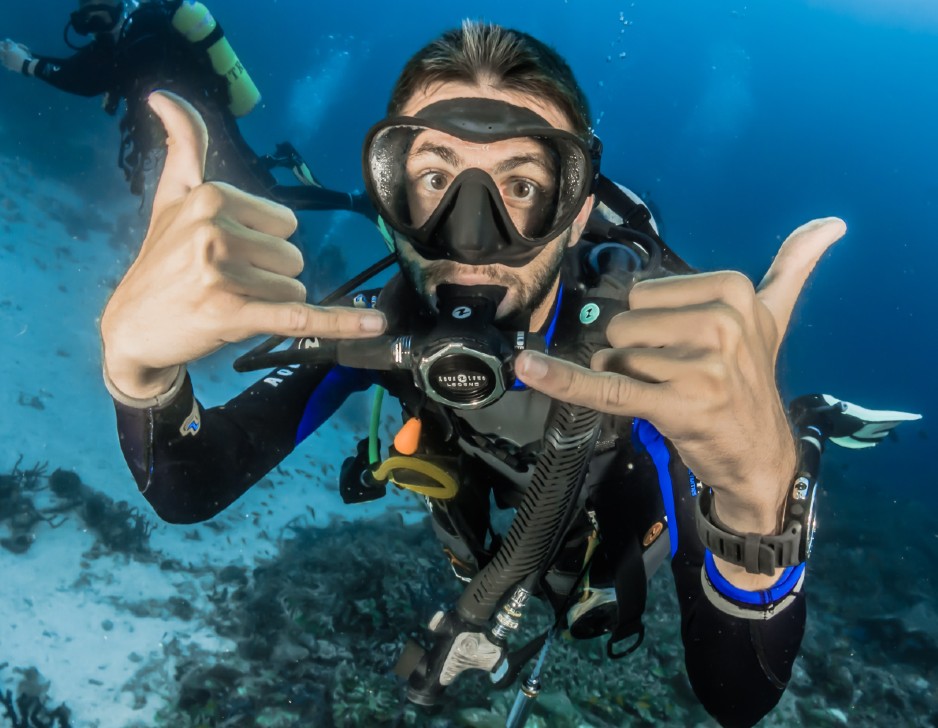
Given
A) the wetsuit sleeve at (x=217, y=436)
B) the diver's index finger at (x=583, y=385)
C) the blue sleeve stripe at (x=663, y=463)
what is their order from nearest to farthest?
the diver's index finger at (x=583, y=385) < the wetsuit sleeve at (x=217, y=436) < the blue sleeve stripe at (x=663, y=463)

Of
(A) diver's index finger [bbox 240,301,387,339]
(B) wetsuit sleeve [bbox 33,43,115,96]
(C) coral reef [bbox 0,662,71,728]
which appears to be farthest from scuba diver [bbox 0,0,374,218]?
(A) diver's index finger [bbox 240,301,387,339]

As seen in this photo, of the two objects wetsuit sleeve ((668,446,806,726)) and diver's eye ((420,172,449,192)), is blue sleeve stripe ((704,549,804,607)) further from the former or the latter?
diver's eye ((420,172,449,192))

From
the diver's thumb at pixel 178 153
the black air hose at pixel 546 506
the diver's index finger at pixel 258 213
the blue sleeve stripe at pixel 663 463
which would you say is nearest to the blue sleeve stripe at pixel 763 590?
the blue sleeve stripe at pixel 663 463

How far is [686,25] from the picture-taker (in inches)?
3108

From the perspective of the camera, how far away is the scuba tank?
8747 mm

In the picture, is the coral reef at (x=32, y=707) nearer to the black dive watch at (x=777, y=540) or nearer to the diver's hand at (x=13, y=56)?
the black dive watch at (x=777, y=540)

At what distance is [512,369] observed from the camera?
191 cm

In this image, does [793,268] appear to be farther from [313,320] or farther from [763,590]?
[313,320]

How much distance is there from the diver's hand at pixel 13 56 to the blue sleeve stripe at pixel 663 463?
1133cm

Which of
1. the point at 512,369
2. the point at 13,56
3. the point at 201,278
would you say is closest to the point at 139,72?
the point at 13,56

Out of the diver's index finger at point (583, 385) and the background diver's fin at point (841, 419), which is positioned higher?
the background diver's fin at point (841, 419)

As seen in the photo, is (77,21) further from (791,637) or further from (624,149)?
(624,149)

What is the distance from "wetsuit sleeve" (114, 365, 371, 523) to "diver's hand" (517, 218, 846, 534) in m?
1.71

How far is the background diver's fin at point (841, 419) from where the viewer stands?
18.3 ft
